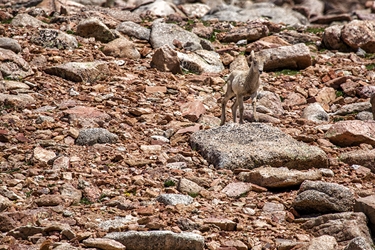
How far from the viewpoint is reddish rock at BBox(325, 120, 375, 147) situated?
1370cm

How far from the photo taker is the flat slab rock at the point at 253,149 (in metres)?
11.9

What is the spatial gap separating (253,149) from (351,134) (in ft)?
9.17

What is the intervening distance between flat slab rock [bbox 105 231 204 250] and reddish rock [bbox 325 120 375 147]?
20.7 feet

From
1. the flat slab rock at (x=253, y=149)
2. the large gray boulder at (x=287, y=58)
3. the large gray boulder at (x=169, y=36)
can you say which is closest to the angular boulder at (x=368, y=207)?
the flat slab rock at (x=253, y=149)

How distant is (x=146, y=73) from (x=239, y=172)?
7399mm

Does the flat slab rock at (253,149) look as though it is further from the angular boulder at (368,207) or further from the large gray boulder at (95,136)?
the angular boulder at (368,207)

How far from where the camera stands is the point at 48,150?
12086 mm

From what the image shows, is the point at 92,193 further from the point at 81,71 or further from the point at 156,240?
the point at 81,71

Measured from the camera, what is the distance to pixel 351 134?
1370cm

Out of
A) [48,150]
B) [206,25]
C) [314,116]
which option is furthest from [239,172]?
[206,25]

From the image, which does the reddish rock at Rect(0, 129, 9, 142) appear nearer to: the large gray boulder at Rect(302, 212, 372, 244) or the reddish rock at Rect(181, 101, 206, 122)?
the reddish rock at Rect(181, 101, 206, 122)

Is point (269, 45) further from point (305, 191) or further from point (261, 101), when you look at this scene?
point (305, 191)

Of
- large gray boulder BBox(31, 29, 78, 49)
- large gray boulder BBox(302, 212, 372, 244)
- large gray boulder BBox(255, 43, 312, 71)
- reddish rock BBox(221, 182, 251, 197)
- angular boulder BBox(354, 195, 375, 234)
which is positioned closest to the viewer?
large gray boulder BBox(302, 212, 372, 244)

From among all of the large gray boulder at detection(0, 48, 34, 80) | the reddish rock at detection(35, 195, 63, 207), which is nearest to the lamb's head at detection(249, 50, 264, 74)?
the reddish rock at detection(35, 195, 63, 207)
